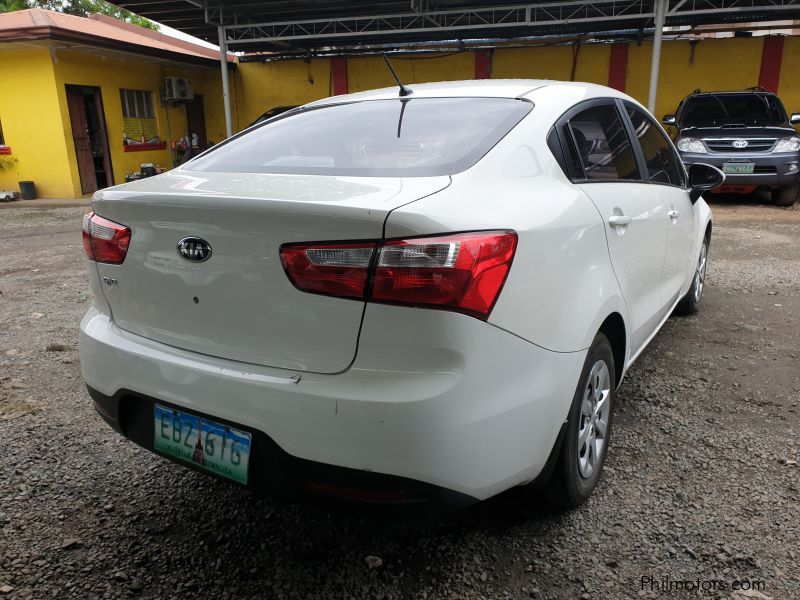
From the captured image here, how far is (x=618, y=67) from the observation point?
47.3ft

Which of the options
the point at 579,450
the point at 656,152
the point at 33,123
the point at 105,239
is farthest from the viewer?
the point at 33,123

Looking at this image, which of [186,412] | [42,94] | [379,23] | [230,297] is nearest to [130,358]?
[186,412]

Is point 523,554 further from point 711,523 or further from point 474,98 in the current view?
point 474,98

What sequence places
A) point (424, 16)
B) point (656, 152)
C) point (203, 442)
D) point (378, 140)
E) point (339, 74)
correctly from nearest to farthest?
point (203, 442) < point (378, 140) < point (656, 152) < point (424, 16) < point (339, 74)

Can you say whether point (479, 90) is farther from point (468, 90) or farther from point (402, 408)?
point (402, 408)

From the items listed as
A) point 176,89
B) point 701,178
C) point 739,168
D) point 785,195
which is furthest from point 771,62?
point 176,89

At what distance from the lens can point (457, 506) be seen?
161 cm

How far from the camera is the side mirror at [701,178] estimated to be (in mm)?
3504

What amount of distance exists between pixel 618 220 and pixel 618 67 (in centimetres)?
1387

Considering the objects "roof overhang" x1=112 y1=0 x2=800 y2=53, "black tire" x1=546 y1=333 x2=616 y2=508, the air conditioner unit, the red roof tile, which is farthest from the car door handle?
the air conditioner unit

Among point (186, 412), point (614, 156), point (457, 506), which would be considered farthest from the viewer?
point (614, 156)

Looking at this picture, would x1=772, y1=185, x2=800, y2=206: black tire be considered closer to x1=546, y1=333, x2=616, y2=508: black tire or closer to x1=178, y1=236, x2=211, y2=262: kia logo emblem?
x1=546, y1=333, x2=616, y2=508: black tire

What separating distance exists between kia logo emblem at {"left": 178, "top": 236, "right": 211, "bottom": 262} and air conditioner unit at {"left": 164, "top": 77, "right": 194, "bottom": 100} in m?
14.6

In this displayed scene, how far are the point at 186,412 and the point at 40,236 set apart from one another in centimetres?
771
